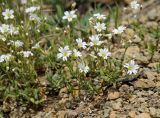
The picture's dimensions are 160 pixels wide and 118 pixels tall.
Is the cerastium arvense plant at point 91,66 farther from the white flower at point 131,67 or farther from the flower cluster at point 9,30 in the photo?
the flower cluster at point 9,30

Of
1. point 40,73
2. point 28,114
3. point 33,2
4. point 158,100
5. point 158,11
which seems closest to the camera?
point 158,100

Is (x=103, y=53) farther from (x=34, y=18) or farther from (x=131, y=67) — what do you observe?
(x=34, y=18)

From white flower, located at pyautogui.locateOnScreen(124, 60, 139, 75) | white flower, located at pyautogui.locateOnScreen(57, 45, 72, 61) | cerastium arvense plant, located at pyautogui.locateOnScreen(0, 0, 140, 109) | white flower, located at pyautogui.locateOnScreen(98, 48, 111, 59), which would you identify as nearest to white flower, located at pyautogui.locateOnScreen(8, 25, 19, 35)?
cerastium arvense plant, located at pyautogui.locateOnScreen(0, 0, 140, 109)

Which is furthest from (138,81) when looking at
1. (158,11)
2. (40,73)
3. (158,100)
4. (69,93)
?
(158,11)

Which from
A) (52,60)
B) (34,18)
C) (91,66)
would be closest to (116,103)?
(91,66)

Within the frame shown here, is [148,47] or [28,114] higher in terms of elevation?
[148,47]

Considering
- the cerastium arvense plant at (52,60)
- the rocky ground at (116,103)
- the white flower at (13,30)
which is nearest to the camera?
the rocky ground at (116,103)

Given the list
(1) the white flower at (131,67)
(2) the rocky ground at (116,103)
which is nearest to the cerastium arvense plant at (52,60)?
(1) the white flower at (131,67)

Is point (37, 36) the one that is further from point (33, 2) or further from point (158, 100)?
point (158, 100)
